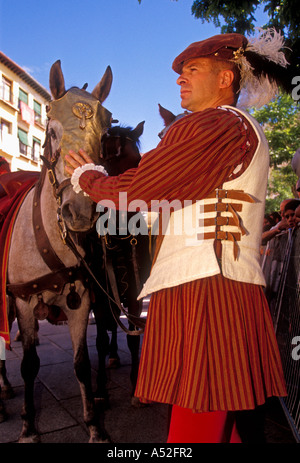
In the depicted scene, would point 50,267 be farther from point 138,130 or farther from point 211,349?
point 138,130

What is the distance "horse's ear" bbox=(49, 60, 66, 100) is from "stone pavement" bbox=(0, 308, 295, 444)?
2659 millimetres

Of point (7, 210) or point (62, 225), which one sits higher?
point (7, 210)

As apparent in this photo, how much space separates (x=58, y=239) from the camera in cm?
255

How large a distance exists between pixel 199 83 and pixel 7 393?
11.7ft

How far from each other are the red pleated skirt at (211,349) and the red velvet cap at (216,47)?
931 millimetres

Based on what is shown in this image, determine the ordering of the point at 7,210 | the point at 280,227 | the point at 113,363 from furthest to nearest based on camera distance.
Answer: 1. the point at 280,227
2. the point at 113,363
3. the point at 7,210

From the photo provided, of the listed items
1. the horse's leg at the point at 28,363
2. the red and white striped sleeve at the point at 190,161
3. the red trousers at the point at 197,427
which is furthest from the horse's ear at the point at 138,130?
the red trousers at the point at 197,427

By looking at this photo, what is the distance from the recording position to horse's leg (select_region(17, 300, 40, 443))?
2.66 meters

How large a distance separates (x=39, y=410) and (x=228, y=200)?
304 cm

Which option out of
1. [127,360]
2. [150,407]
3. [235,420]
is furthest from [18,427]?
[235,420]

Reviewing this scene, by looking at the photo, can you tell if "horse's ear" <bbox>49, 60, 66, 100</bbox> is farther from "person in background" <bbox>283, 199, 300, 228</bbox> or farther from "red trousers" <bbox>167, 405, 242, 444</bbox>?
"person in background" <bbox>283, 199, 300, 228</bbox>

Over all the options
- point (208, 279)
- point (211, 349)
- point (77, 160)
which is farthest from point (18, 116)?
point (211, 349)

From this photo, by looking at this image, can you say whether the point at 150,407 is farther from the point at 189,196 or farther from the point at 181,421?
the point at 189,196
